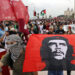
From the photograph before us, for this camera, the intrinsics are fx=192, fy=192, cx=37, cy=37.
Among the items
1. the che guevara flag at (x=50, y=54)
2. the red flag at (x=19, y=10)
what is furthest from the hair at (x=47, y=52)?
the red flag at (x=19, y=10)

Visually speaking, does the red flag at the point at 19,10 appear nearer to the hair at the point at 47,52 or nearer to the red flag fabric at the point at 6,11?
the red flag fabric at the point at 6,11

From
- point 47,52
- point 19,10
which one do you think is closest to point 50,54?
point 47,52

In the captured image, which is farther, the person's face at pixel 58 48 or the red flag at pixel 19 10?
the red flag at pixel 19 10

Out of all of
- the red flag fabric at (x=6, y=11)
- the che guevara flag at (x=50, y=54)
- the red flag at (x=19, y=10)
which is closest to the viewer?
the che guevara flag at (x=50, y=54)

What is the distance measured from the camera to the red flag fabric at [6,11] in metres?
5.18

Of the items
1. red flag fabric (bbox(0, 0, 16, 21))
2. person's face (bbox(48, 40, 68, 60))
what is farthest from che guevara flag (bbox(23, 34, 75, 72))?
red flag fabric (bbox(0, 0, 16, 21))

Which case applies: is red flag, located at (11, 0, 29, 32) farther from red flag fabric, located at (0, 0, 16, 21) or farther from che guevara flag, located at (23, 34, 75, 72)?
che guevara flag, located at (23, 34, 75, 72)

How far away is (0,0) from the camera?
5.20 meters

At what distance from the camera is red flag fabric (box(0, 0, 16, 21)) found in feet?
17.0

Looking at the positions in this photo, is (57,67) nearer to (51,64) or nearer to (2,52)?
(51,64)

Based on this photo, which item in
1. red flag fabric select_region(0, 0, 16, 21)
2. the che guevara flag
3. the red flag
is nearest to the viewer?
the che guevara flag

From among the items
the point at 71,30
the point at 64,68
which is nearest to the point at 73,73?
the point at 64,68

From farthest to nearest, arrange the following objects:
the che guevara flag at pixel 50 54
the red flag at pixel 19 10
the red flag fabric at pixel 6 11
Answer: the red flag at pixel 19 10 → the red flag fabric at pixel 6 11 → the che guevara flag at pixel 50 54

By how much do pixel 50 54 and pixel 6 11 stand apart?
7.13 ft
